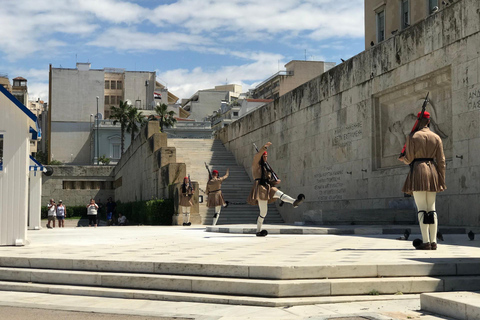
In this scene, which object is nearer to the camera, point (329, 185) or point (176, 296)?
point (176, 296)

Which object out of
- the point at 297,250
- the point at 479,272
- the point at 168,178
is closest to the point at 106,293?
the point at 297,250

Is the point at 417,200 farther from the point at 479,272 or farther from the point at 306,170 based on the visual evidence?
the point at 306,170

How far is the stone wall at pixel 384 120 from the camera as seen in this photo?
53.0ft

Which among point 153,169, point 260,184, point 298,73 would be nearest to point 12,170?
point 260,184

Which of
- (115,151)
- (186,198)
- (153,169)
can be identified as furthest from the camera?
(115,151)

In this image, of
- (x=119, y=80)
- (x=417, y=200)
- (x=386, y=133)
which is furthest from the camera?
(x=119, y=80)

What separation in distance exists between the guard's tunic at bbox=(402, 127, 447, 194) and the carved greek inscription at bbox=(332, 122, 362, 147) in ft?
38.6

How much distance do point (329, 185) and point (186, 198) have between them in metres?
5.87

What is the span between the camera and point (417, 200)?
9.70 m

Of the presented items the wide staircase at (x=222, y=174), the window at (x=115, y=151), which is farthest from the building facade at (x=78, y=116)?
the wide staircase at (x=222, y=174)

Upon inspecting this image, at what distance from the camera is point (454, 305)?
5.79 metres

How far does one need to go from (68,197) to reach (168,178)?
105 feet

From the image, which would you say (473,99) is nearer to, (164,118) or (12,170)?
(12,170)

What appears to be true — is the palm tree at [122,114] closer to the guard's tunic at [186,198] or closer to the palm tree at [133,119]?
the palm tree at [133,119]
